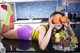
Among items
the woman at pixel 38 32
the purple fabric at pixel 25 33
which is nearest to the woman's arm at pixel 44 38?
the woman at pixel 38 32

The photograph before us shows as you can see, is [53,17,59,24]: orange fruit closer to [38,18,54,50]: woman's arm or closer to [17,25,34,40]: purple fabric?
[38,18,54,50]: woman's arm

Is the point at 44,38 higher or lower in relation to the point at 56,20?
lower

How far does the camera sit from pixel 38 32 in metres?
1.25

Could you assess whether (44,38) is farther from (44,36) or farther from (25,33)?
(25,33)

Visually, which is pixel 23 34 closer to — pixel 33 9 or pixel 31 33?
pixel 31 33

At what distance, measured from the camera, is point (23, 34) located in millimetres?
1346

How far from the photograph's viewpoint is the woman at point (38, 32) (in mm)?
1192

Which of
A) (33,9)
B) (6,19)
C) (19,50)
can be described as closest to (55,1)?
(33,9)

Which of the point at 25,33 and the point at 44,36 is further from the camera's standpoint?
the point at 25,33

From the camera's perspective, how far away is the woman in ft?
3.91

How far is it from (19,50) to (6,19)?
346mm

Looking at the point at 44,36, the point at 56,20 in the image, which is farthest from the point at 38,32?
the point at 56,20

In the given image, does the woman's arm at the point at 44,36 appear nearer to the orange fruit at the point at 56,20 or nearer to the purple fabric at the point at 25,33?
the orange fruit at the point at 56,20

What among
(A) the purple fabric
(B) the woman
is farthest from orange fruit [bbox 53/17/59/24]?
(A) the purple fabric
